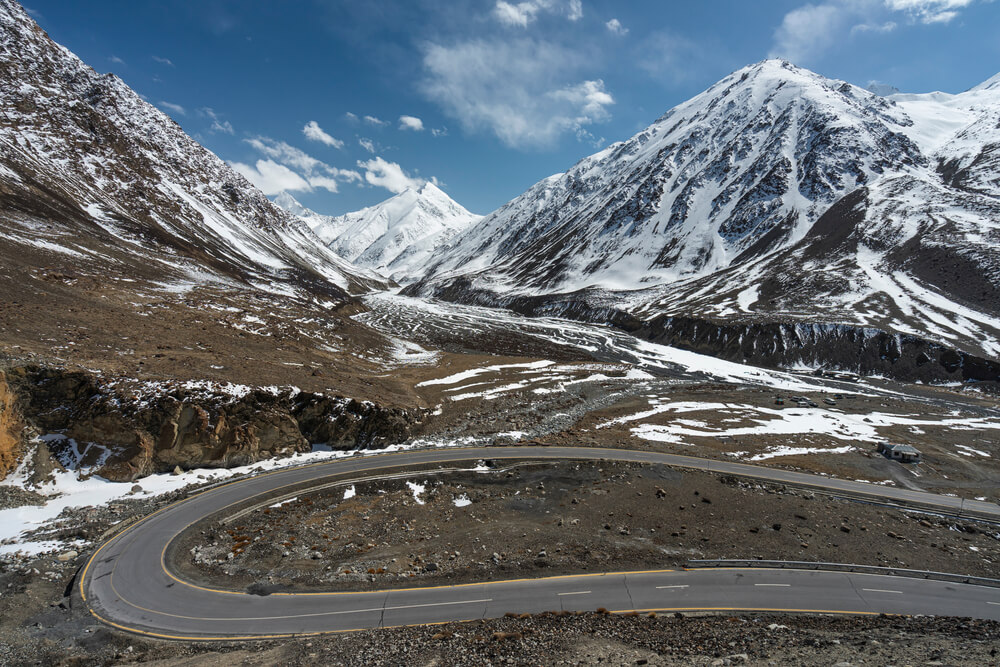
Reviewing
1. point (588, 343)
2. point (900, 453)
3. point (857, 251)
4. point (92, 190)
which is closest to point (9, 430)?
point (900, 453)

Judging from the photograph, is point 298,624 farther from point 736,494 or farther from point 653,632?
point 736,494

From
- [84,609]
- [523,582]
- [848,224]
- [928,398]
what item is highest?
[848,224]

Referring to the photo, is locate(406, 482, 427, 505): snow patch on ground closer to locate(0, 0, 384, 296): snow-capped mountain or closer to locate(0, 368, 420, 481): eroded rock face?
locate(0, 368, 420, 481): eroded rock face

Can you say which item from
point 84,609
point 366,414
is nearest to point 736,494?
point 366,414

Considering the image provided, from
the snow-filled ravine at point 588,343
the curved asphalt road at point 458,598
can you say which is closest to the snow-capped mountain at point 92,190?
the snow-filled ravine at point 588,343

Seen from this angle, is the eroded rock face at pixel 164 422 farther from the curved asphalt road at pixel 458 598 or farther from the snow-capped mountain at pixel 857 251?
the snow-capped mountain at pixel 857 251

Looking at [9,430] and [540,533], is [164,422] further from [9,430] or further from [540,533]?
[540,533]
